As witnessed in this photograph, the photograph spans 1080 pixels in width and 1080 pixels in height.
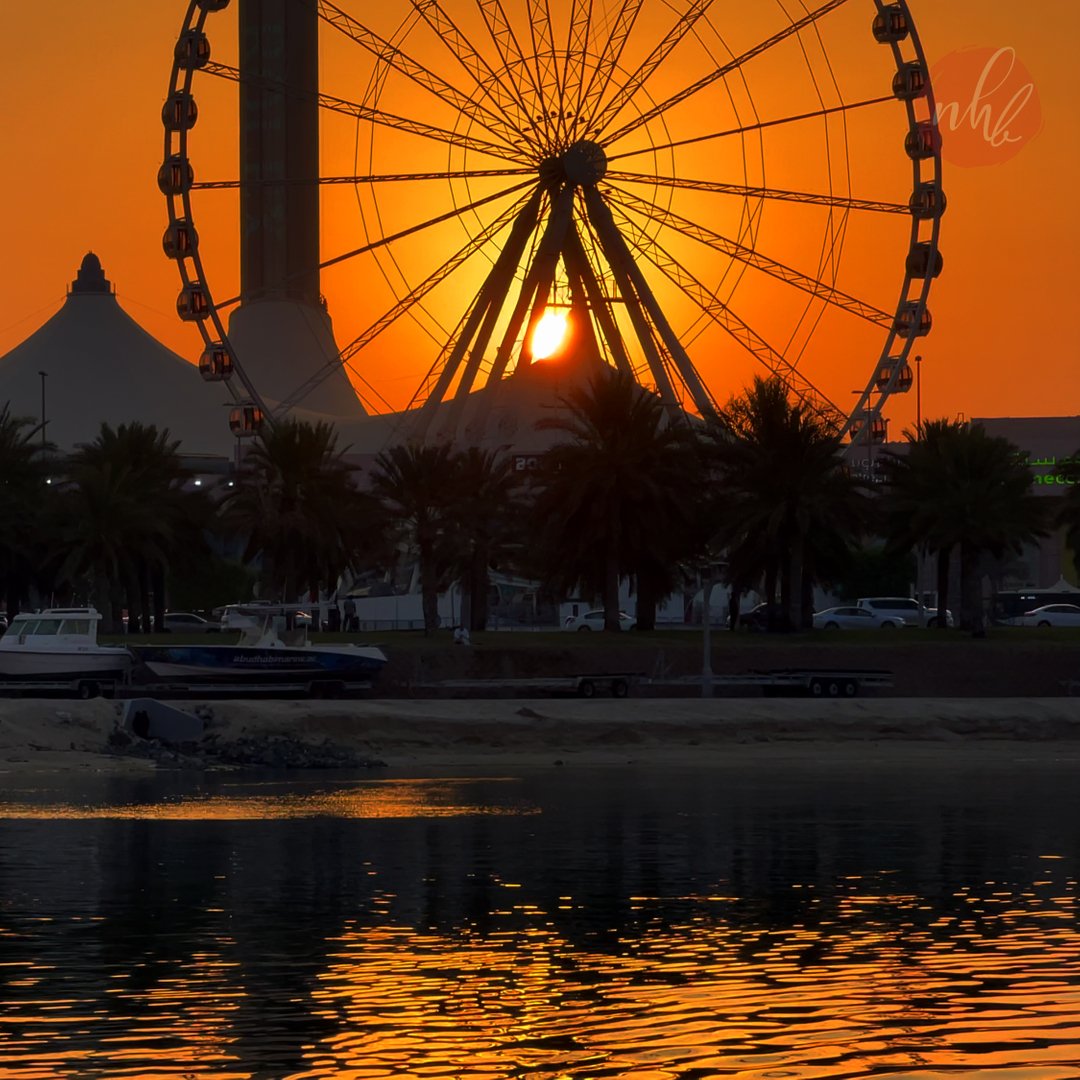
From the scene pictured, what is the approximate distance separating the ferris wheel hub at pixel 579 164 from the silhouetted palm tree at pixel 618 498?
6.22 meters

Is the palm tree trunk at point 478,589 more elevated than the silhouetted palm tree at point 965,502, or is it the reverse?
the silhouetted palm tree at point 965,502

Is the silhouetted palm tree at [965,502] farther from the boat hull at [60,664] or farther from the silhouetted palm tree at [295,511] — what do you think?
the boat hull at [60,664]

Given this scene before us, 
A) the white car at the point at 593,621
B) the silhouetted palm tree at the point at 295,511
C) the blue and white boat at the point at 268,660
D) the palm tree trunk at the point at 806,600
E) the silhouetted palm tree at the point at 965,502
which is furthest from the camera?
the white car at the point at 593,621

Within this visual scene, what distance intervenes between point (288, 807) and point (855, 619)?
51.8 metres

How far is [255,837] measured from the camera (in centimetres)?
Result: 3003

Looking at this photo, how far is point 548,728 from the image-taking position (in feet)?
159

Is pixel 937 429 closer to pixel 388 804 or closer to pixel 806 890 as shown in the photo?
pixel 388 804

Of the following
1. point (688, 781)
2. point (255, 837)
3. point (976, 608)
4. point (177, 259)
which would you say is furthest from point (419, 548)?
point (255, 837)

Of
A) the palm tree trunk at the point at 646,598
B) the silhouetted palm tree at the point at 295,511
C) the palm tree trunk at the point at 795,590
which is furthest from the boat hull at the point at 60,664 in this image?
the palm tree trunk at the point at 795,590

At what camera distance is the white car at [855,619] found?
83250 millimetres

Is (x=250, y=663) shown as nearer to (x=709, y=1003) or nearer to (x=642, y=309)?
(x=642, y=309)

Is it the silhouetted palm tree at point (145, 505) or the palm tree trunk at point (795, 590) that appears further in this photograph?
the silhouetted palm tree at point (145, 505)

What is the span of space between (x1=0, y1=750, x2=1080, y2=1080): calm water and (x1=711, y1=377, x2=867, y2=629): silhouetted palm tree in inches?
1024

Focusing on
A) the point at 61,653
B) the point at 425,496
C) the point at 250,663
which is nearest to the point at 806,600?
the point at 425,496
